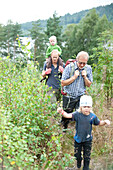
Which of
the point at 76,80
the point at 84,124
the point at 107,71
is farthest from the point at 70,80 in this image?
the point at 107,71

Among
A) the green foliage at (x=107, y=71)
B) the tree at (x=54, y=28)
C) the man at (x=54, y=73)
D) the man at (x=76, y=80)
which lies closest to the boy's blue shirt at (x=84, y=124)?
the man at (x=76, y=80)

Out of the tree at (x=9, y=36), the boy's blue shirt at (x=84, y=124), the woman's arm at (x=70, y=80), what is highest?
the tree at (x=9, y=36)

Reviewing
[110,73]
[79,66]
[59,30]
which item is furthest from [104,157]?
[59,30]

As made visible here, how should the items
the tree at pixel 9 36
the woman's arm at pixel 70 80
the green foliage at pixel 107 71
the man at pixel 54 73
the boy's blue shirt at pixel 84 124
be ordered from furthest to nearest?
1. the tree at pixel 9 36
2. the green foliage at pixel 107 71
3. the man at pixel 54 73
4. the woman's arm at pixel 70 80
5. the boy's blue shirt at pixel 84 124

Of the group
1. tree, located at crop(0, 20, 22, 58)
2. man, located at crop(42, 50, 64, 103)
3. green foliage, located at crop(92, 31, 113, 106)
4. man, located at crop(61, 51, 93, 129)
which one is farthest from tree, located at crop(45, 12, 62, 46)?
man, located at crop(61, 51, 93, 129)

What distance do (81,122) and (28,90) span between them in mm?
879

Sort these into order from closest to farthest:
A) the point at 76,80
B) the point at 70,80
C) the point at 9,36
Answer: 1. the point at 70,80
2. the point at 76,80
3. the point at 9,36

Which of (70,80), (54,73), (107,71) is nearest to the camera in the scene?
(70,80)

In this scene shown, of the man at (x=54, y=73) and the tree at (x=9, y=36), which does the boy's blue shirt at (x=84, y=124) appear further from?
the tree at (x=9, y=36)

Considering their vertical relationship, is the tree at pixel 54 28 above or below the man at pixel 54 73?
above

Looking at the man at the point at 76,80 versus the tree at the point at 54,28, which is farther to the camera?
the tree at the point at 54,28

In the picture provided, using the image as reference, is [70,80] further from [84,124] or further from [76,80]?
[84,124]

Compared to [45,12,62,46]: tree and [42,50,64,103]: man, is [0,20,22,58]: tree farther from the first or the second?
[42,50,64,103]: man

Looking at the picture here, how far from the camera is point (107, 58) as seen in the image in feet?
20.9
